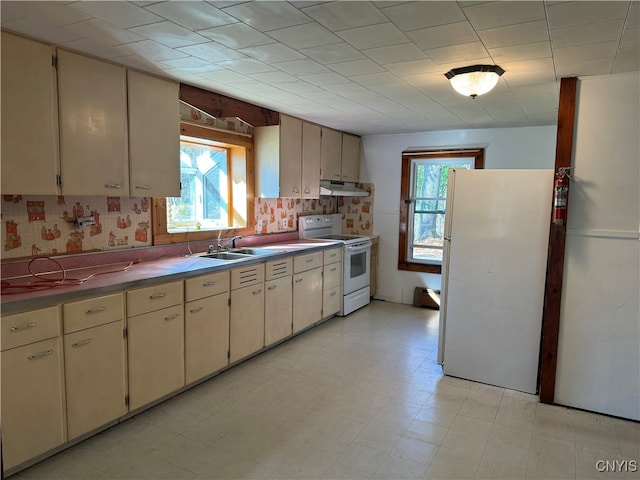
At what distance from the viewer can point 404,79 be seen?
2.89 metres

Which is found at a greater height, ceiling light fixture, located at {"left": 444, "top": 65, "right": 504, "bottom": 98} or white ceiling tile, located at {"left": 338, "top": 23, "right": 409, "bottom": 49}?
white ceiling tile, located at {"left": 338, "top": 23, "right": 409, "bottom": 49}

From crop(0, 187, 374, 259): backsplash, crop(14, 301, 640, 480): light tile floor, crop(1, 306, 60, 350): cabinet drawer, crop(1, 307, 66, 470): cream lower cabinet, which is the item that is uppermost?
crop(0, 187, 374, 259): backsplash

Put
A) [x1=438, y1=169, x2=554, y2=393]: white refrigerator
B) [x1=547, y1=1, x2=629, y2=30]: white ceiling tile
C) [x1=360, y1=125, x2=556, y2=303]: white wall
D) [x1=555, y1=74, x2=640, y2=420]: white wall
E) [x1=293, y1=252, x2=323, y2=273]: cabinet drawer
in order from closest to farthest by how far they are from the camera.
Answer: [x1=547, y1=1, x2=629, y2=30]: white ceiling tile, [x1=555, y1=74, x2=640, y2=420]: white wall, [x1=438, y1=169, x2=554, y2=393]: white refrigerator, [x1=293, y1=252, x2=323, y2=273]: cabinet drawer, [x1=360, y1=125, x2=556, y2=303]: white wall

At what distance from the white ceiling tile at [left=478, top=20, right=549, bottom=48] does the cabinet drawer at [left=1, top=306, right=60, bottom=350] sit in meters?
2.52

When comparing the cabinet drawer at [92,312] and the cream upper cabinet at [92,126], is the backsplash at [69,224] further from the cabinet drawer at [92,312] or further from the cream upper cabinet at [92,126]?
the cabinet drawer at [92,312]

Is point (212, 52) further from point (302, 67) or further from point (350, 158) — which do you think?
point (350, 158)

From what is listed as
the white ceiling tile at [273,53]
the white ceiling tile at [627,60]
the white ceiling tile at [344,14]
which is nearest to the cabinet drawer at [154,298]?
the white ceiling tile at [273,53]

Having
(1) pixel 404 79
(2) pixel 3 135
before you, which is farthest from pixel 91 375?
(1) pixel 404 79

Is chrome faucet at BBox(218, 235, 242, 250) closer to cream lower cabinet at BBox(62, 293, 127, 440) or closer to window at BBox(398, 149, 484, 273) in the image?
cream lower cabinet at BBox(62, 293, 127, 440)

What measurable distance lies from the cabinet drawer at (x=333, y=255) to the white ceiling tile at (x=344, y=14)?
2774 mm

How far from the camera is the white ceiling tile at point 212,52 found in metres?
2.30

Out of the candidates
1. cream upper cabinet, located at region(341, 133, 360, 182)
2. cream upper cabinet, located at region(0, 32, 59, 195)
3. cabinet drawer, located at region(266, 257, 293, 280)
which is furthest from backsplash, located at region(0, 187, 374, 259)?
cream upper cabinet, located at region(341, 133, 360, 182)

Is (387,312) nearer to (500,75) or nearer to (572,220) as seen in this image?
(572,220)

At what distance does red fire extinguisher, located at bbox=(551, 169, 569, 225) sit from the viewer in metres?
2.78
